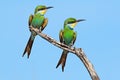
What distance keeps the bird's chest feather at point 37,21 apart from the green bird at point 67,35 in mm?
704

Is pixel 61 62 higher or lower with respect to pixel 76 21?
lower

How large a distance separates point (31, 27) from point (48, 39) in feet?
4.47

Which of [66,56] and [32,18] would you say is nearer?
[66,56]

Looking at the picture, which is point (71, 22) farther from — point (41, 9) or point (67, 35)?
point (41, 9)

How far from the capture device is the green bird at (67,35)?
9062mm

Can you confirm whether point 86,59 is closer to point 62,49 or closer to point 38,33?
point 62,49

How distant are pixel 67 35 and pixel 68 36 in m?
0.03

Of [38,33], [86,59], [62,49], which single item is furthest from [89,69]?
[38,33]

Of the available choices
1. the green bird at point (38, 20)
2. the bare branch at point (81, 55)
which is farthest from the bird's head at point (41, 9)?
the bare branch at point (81, 55)

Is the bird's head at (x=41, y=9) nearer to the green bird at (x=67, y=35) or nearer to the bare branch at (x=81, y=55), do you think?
the green bird at (x=67, y=35)

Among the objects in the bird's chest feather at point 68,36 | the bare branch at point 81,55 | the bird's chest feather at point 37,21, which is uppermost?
the bare branch at point 81,55

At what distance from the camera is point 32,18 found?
10148 millimetres

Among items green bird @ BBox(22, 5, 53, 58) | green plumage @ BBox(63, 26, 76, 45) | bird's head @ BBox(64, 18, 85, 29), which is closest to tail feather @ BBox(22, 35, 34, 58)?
green bird @ BBox(22, 5, 53, 58)

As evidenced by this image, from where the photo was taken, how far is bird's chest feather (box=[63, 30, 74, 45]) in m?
9.45
